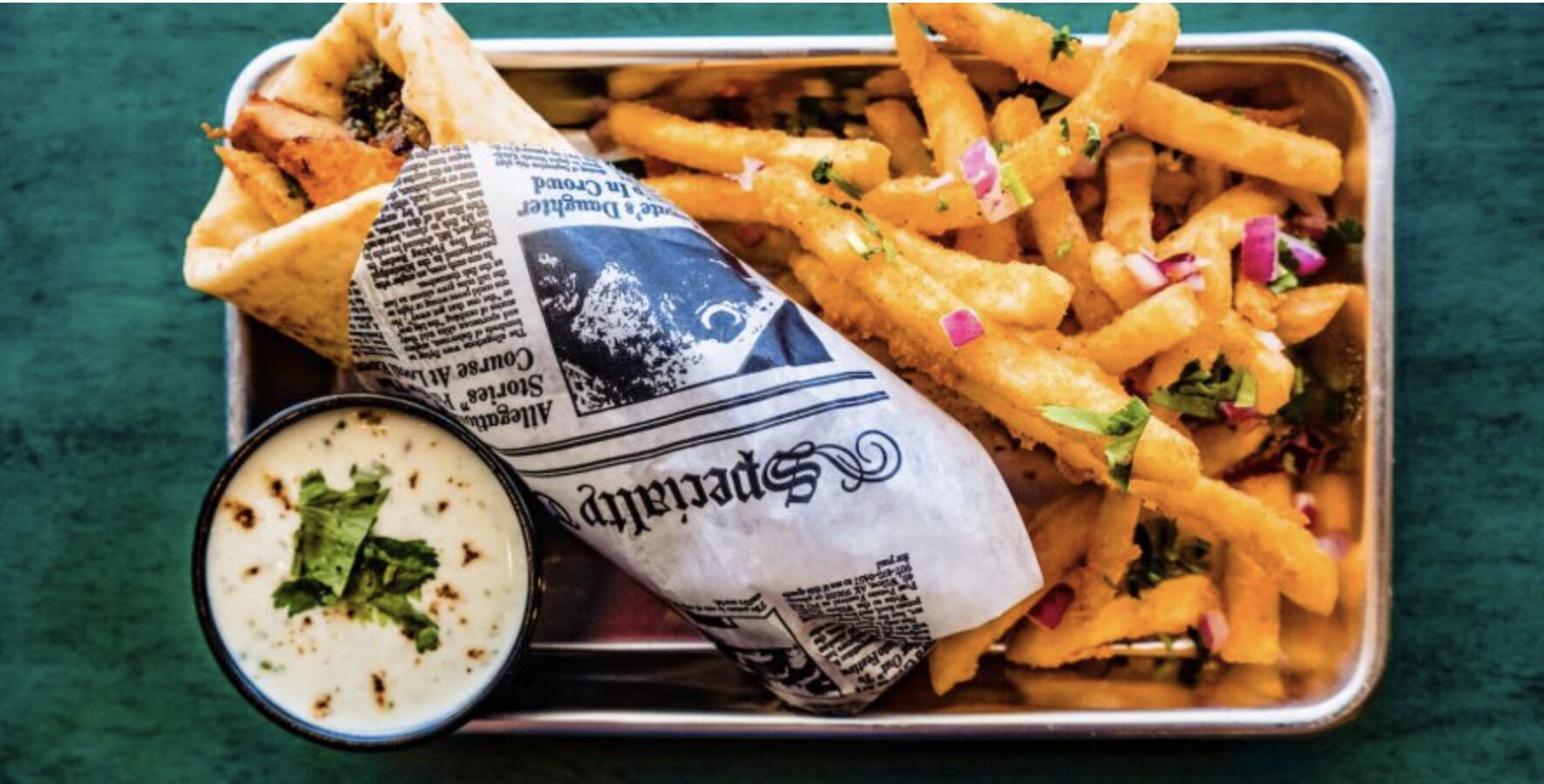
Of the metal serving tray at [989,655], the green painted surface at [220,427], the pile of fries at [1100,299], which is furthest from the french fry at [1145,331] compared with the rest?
the green painted surface at [220,427]

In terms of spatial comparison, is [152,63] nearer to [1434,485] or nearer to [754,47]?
[754,47]

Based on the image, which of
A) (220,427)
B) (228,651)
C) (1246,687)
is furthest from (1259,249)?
(220,427)

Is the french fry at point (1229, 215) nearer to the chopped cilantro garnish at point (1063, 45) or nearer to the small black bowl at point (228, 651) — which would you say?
the chopped cilantro garnish at point (1063, 45)

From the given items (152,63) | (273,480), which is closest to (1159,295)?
(273,480)

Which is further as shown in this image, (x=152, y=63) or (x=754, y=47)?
(x=152, y=63)

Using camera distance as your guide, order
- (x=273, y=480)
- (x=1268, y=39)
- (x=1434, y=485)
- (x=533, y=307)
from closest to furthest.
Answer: (x=533, y=307), (x=273, y=480), (x=1268, y=39), (x=1434, y=485)

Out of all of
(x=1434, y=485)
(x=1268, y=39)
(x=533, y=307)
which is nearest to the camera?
(x=533, y=307)

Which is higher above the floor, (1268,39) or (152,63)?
(152,63)
